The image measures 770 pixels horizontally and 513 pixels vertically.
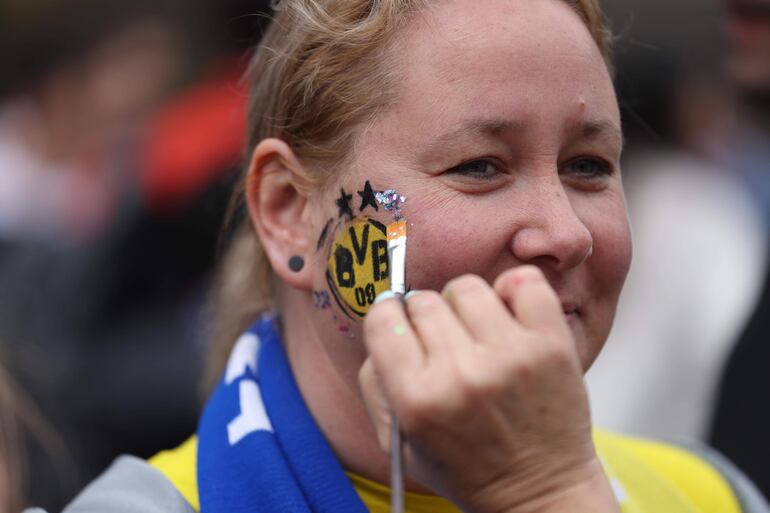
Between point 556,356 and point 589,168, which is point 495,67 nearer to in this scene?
point 589,168

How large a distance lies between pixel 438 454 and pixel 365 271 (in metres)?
0.53

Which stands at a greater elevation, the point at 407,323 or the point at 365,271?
the point at 407,323

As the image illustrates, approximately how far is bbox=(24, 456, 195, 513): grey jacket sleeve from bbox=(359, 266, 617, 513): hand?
0.58m

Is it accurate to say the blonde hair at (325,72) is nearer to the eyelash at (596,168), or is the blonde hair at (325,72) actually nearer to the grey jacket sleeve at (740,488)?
the eyelash at (596,168)

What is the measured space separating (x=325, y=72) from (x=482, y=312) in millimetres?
755

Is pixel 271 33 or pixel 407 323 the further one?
pixel 271 33

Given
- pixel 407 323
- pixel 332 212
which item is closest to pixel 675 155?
pixel 332 212

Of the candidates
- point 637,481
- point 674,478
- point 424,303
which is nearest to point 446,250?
point 424,303

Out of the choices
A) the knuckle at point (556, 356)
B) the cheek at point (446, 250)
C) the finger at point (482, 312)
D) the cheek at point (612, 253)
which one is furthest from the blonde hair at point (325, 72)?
the knuckle at point (556, 356)

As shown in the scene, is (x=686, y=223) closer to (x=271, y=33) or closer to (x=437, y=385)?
(x=271, y=33)

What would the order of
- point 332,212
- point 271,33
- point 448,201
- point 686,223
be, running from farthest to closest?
point 686,223 < point 271,33 < point 332,212 < point 448,201

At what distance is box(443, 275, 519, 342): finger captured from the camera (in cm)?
159

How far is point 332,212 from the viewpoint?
2.11 metres

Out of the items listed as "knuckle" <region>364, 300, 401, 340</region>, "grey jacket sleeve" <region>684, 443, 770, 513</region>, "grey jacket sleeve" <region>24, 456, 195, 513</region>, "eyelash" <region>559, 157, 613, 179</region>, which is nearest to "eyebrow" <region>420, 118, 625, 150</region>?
"eyelash" <region>559, 157, 613, 179</region>
